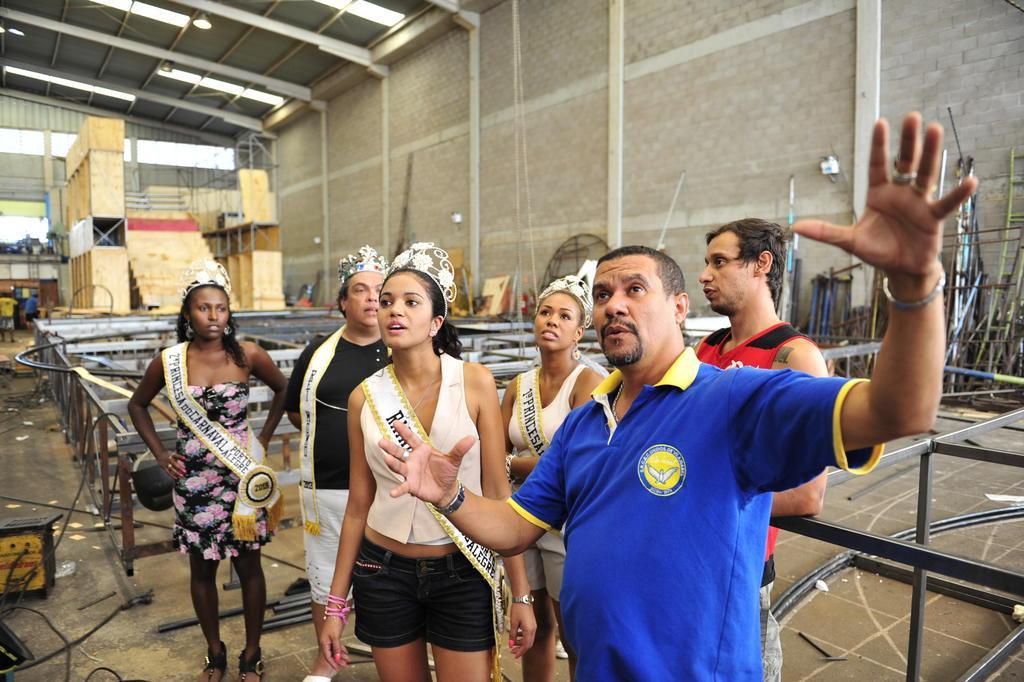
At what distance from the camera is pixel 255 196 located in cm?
1694

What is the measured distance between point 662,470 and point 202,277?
2.44 m

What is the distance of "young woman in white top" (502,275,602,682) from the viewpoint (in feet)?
7.13

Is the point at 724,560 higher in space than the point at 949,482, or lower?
higher

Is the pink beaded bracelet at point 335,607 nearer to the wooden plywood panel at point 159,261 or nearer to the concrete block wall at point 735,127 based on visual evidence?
the concrete block wall at point 735,127

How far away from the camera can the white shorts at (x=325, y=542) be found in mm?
2422

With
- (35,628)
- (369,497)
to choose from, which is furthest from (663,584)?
(35,628)

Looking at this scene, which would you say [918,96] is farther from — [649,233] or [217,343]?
[217,343]

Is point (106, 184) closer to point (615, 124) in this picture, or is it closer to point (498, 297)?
point (498, 297)

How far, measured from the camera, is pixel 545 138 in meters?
13.5

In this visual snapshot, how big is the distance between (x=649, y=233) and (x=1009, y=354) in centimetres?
561

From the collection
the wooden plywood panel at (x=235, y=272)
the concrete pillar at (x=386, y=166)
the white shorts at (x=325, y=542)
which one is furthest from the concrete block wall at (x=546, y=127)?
the white shorts at (x=325, y=542)

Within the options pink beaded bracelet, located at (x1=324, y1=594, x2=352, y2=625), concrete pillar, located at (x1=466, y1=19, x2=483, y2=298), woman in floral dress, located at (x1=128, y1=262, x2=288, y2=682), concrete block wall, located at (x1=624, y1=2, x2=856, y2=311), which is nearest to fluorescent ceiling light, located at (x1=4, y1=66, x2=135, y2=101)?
concrete pillar, located at (x1=466, y1=19, x2=483, y2=298)

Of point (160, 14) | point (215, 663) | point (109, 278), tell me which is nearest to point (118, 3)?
point (160, 14)

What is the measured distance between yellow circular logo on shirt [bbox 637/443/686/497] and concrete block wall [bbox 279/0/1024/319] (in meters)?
4.40
